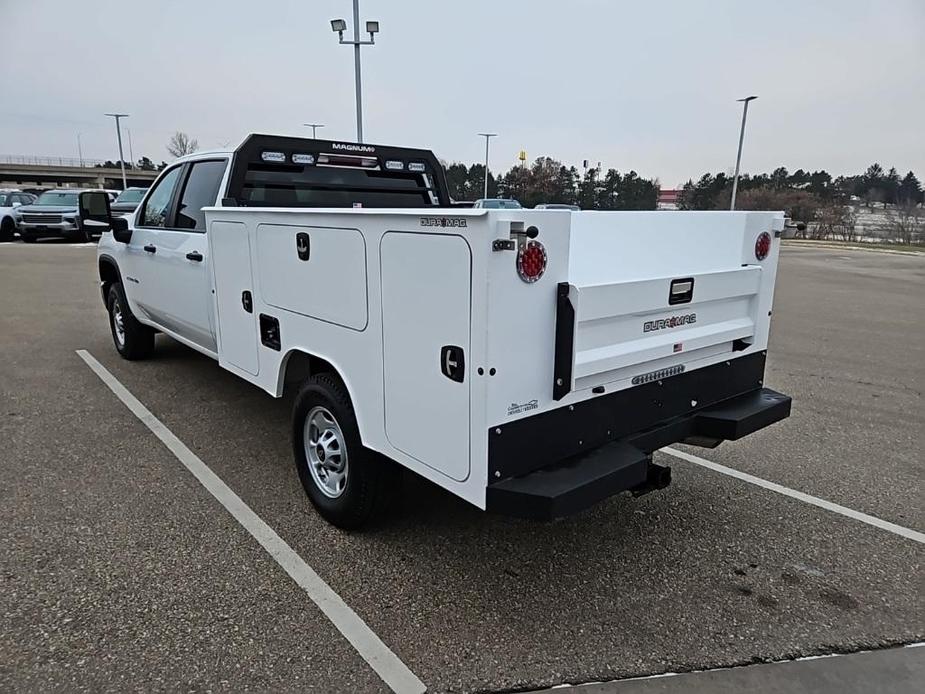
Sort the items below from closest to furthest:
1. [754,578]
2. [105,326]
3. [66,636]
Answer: [66,636] → [754,578] → [105,326]

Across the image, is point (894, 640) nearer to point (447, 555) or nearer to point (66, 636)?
point (447, 555)

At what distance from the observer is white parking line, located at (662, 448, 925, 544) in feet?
11.6

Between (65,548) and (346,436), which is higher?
(346,436)

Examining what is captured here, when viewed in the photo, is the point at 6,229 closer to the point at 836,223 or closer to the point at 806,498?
the point at 806,498

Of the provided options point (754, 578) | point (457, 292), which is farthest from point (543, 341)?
point (754, 578)

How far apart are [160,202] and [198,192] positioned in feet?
2.79

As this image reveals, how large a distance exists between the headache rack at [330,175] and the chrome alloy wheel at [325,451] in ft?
5.92

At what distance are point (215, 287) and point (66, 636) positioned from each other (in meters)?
2.21

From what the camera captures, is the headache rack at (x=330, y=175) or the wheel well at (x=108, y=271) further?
the wheel well at (x=108, y=271)

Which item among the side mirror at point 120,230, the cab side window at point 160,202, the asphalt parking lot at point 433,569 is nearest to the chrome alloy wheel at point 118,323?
the side mirror at point 120,230

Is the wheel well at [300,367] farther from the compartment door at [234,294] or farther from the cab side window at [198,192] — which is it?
the cab side window at [198,192]

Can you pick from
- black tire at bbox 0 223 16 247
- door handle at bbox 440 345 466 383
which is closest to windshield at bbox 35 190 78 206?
black tire at bbox 0 223 16 247

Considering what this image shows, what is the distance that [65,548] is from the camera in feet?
10.6

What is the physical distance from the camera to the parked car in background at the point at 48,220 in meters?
20.9
